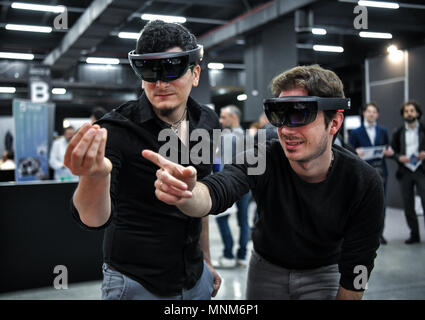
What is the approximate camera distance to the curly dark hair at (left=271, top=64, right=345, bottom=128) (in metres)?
1.53

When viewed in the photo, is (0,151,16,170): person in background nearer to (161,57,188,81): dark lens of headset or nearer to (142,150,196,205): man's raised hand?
(161,57,188,81): dark lens of headset

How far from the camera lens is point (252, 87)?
9508mm

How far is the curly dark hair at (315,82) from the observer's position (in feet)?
5.00

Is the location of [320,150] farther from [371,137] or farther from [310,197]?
[371,137]

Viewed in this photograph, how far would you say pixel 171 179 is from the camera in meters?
1.01

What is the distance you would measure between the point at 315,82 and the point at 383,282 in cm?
299

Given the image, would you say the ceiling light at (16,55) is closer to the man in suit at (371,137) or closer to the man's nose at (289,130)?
the man in suit at (371,137)

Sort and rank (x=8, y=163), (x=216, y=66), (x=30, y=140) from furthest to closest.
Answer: (x=216, y=66) < (x=8, y=163) < (x=30, y=140)

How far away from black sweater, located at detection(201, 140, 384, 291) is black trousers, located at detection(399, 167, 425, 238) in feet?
13.5

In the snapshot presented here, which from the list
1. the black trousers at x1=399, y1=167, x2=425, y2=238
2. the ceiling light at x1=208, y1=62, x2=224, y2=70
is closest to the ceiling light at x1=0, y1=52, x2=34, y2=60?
the ceiling light at x1=208, y1=62, x2=224, y2=70

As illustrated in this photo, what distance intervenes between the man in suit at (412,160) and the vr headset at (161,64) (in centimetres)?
468

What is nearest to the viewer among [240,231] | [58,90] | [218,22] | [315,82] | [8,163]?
[315,82]

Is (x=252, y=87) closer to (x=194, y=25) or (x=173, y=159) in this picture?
(x=194, y=25)

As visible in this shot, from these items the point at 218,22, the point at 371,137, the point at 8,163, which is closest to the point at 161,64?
the point at 371,137
